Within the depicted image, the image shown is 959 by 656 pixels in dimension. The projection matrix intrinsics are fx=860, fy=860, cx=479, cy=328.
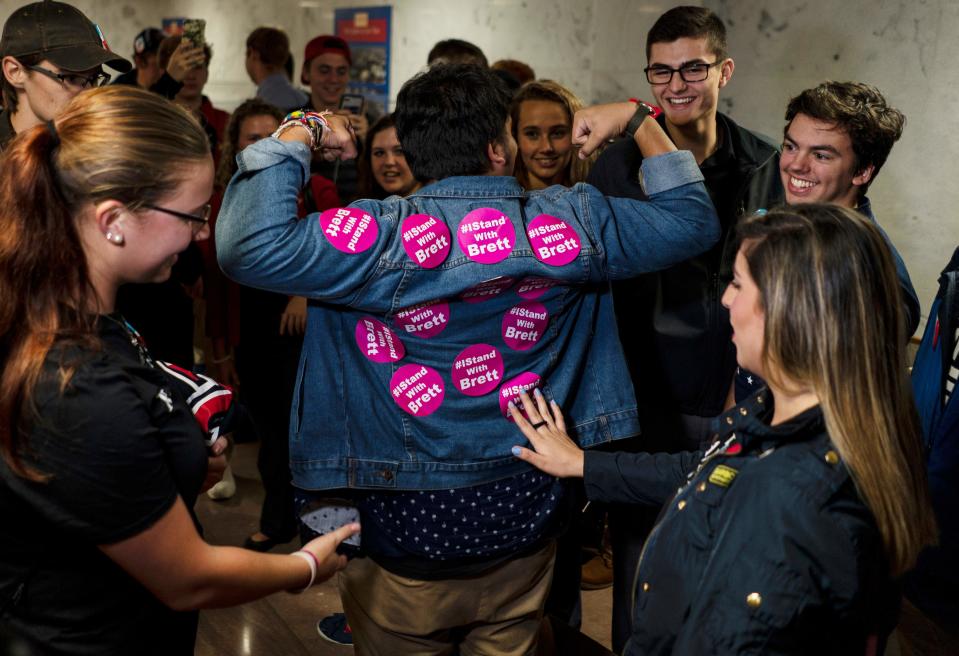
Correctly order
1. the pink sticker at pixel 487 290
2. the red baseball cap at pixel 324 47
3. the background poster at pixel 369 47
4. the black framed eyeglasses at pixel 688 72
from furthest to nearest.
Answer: the background poster at pixel 369 47
the red baseball cap at pixel 324 47
the black framed eyeglasses at pixel 688 72
the pink sticker at pixel 487 290

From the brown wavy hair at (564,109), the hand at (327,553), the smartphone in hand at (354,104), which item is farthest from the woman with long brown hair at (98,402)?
the smartphone in hand at (354,104)

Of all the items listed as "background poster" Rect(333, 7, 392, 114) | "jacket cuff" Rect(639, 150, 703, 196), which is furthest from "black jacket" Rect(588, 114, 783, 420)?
"background poster" Rect(333, 7, 392, 114)

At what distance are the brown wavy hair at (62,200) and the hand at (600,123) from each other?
3.26 ft

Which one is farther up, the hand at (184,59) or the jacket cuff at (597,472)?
the hand at (184,59)

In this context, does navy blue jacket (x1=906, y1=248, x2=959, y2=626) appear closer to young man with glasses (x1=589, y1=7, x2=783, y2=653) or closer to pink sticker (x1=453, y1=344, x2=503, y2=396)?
young man with glasses (x1=589, y1=7, x2=783, y2=653)

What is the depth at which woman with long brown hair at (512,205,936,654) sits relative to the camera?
1.15m

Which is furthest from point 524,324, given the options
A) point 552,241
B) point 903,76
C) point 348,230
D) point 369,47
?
point 369,47

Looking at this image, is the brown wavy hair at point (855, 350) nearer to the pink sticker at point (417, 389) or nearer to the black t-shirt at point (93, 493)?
the pink sticker at point (417, 389)

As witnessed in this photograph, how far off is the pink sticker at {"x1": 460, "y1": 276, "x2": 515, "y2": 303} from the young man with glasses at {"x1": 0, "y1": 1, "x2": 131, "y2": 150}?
1.30 meters

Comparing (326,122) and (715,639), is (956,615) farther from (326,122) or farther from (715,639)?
(326,122)

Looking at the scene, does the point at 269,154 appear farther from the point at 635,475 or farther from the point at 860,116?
the point at 860,116

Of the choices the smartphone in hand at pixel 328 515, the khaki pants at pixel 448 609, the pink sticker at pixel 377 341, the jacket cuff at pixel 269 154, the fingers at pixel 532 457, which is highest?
the jacket cuff at pixel 269 154

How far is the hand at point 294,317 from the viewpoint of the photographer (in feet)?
10.8

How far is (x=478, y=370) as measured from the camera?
1803 mm
